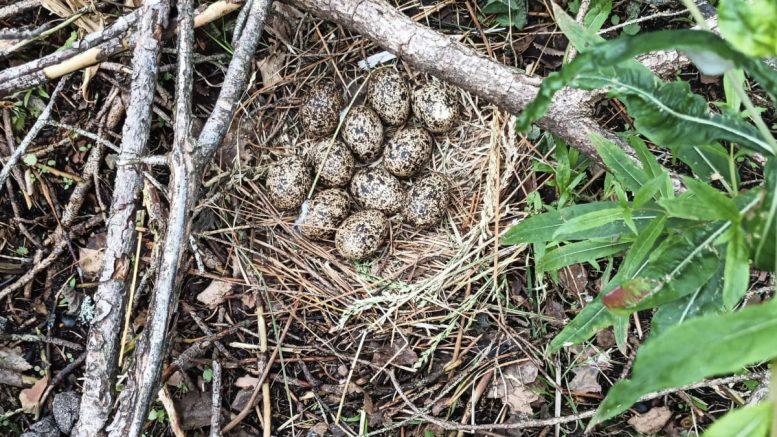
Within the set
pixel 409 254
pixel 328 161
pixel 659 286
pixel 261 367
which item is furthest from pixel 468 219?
pixel 659 286

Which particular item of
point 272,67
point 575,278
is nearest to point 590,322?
point 575,278

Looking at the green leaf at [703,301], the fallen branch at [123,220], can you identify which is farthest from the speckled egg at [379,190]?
the green leaf at [703,301]

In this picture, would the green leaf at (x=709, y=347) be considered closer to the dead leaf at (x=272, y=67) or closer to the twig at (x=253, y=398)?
the twig at (x=253, y=398)

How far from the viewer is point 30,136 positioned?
2482mm

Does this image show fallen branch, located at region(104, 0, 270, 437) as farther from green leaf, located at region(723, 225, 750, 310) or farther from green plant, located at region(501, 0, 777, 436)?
green leaf, located at region(723, 225, 750, 310)

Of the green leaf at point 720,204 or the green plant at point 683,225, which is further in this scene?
the green leaf at point 720,204

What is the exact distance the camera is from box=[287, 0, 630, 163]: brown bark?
2189 millimetres

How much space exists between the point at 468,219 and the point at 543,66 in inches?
28.4

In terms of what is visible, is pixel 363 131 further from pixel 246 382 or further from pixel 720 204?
pixel 720 204

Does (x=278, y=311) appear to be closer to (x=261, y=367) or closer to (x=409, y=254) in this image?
(x=261, y=367)

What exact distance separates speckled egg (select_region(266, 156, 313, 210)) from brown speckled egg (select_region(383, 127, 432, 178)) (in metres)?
0.38

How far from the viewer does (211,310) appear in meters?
2.63

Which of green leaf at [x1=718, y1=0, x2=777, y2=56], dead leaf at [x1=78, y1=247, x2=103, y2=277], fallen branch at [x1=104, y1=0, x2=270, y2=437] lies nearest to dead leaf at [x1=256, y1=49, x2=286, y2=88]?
fallen branch at [x1=104, y1=0, x2=270, y2=437]

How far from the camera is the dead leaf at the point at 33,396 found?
2586 millimetres
